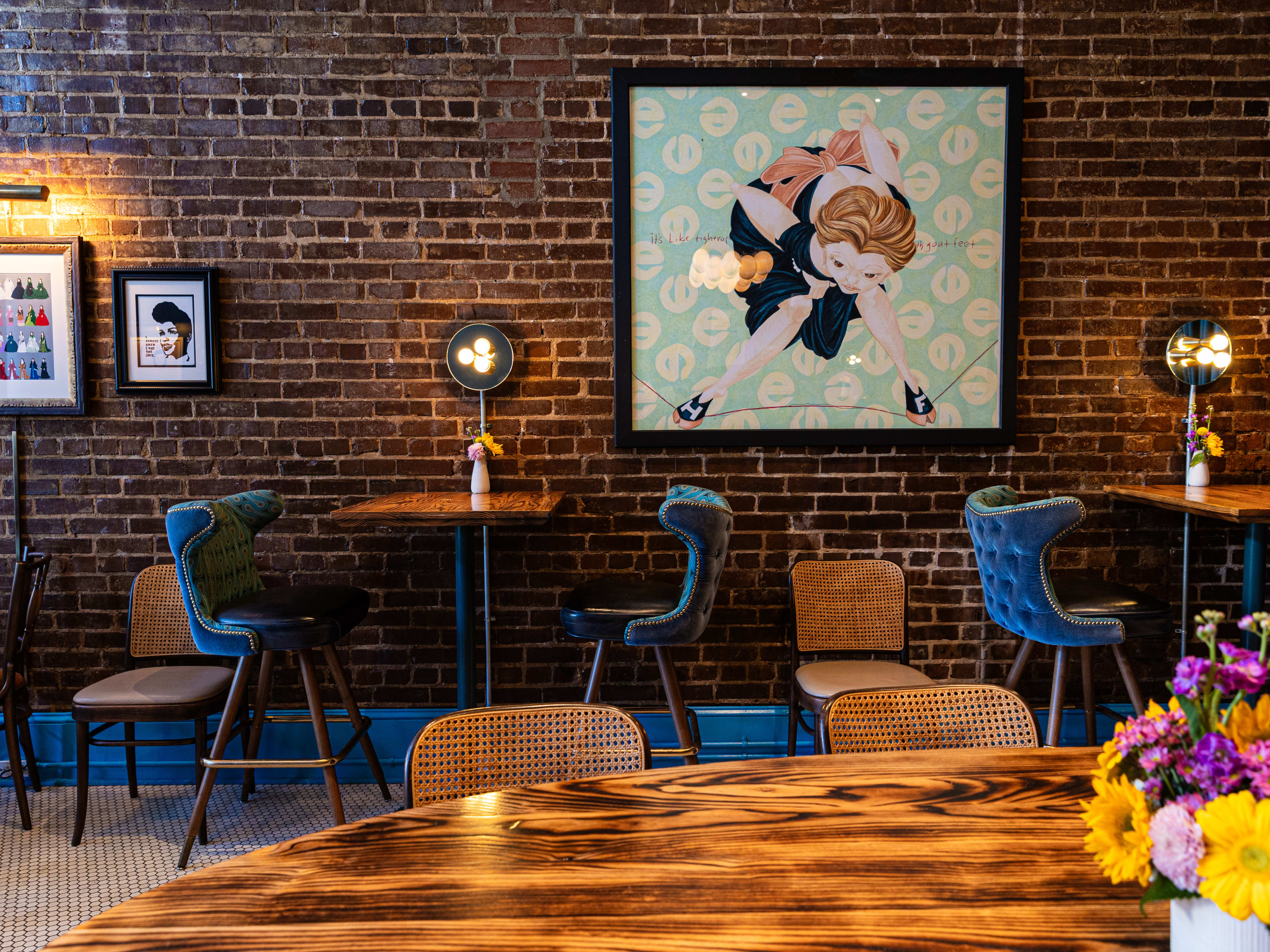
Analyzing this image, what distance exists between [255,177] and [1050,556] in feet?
12.6

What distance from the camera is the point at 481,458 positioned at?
3.35 meters

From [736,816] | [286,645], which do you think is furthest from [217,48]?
[736,816]

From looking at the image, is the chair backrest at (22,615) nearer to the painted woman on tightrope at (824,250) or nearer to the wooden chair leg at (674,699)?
the wooden chair leg at (674,699)

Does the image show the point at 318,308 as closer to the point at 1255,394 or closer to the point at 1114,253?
the point at 1114,253

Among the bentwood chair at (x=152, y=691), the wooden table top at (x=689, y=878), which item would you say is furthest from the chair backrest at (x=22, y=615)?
the wooden table top at (x=689, y=878)

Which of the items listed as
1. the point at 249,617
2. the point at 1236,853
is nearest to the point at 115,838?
the point at 249,617

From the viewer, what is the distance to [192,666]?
131 inches

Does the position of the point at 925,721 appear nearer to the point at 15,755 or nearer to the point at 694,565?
the point at 694,565

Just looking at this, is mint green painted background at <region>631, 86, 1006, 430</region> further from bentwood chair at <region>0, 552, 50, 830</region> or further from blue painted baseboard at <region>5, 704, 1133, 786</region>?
bentwood chair at <region>0, 552, 50, 830</region>

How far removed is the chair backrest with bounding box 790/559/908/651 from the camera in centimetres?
334

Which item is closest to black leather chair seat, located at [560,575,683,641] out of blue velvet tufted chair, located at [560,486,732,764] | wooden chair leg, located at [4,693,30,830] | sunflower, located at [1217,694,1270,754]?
blue velvet tufted chair, located at [560,486,732,764]

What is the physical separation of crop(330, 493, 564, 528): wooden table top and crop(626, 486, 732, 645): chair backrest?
49 cm

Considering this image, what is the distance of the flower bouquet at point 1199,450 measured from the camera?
3.38 m

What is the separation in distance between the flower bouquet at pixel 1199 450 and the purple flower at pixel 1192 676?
3.14m
